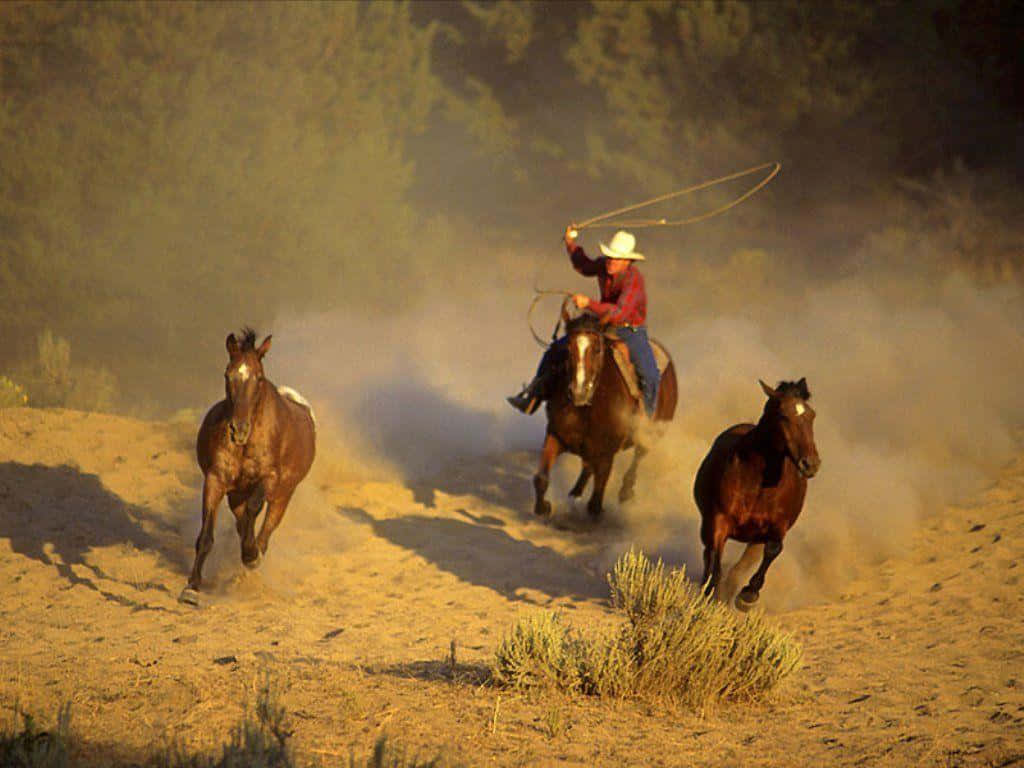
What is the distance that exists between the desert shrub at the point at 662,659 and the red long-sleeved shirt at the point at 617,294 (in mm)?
5580

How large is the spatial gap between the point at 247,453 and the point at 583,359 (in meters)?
3.60

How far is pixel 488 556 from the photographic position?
35.9ft

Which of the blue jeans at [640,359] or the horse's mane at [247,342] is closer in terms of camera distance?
the horse's mane at [247,342]

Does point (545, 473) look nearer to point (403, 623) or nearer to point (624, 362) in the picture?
point (624, 362)

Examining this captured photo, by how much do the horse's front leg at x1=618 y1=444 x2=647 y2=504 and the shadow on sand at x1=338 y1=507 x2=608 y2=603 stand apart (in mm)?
1561

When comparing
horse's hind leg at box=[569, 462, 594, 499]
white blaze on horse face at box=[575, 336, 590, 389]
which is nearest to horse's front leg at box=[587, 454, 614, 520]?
horse's hind leg at box=[569, 462, 594, 499]

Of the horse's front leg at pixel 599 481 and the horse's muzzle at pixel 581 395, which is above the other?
the horse's muzzle at pixel 581 395

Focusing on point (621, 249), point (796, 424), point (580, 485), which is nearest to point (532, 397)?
point (580, 485)

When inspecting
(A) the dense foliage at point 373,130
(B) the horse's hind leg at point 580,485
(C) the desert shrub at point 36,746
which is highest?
(A) the dense foliage at point 373,130

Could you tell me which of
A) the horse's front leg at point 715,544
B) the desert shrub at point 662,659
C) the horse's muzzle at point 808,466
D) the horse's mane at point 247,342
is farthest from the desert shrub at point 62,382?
the desert shrub at point 662,659

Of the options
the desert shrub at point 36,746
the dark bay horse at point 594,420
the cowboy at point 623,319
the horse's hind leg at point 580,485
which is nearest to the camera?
the desert shrub at point 36,746

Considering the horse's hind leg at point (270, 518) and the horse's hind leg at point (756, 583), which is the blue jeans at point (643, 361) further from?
the horse's hind leg at point (270, 518)

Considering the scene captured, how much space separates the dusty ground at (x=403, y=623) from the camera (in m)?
5.23

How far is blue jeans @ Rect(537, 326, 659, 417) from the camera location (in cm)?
1180
